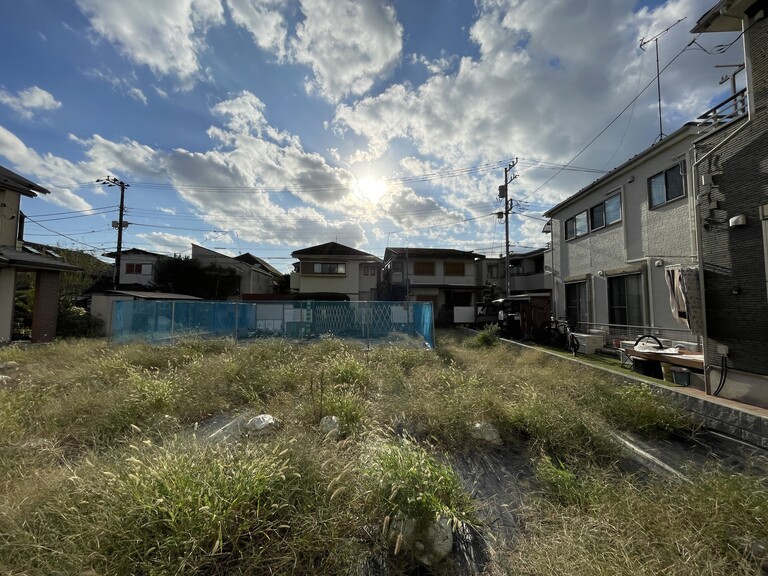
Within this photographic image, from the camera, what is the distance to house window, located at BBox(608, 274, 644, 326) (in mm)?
9164

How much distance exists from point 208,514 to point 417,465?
57.0 inches

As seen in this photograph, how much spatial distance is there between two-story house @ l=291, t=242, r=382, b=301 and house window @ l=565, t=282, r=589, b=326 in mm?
16151

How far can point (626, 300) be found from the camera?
9.70 meters

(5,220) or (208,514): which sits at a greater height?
(5,220)

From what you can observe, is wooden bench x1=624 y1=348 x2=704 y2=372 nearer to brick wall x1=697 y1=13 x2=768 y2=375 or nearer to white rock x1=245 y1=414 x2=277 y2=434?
brick wall x1=697 y1=13 x2=768 y2=375

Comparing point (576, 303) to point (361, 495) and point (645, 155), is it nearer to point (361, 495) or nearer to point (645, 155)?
point (645, 155)

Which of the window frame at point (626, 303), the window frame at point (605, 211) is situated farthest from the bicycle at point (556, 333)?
the window frame at point (605, 211)

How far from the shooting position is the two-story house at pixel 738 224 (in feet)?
15.7

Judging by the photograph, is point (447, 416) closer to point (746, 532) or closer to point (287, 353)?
point (746, 532)

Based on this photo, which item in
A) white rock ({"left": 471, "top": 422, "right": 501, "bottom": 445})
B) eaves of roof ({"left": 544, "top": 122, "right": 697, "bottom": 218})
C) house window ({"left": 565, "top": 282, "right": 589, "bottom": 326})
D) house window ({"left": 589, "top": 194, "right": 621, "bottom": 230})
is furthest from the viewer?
house window ({"left": 565, "top": 282, "right": 589, "bottom": 326})

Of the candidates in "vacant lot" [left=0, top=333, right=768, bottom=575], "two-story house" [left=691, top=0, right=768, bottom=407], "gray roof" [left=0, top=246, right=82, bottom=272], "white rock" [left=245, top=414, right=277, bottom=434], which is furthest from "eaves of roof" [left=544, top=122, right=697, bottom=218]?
"gray roof" [left=0, top=246, right=82, bottom=272]

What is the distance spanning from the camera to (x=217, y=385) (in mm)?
5551

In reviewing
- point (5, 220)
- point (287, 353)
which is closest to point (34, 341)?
point (5, 220)

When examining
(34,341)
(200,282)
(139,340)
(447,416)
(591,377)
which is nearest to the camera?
(447,416)
